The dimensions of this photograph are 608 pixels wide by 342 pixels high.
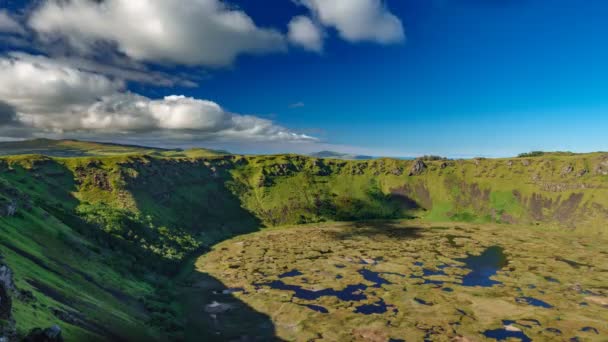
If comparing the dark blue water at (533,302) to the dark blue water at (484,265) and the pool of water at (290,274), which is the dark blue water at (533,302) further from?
the pool of water at (290,274)

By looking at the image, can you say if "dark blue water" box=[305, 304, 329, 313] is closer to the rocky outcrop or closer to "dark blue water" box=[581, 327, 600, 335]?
"dark blue water" box=[581, 327, 600, 335]

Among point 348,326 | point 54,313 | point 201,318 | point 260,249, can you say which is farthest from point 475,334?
point 260,249

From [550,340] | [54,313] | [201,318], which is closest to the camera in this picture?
[54,313]

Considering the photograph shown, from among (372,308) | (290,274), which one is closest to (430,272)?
(372,308)

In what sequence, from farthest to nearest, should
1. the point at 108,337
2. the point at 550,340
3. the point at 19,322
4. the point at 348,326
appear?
the point at 348,326 → the point at 550,340 → the point at 108,337 → the point at 19,322

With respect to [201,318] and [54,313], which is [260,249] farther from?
[54,313]

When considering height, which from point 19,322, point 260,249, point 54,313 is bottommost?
point 260,249

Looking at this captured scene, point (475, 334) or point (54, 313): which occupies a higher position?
point (54, 313)
